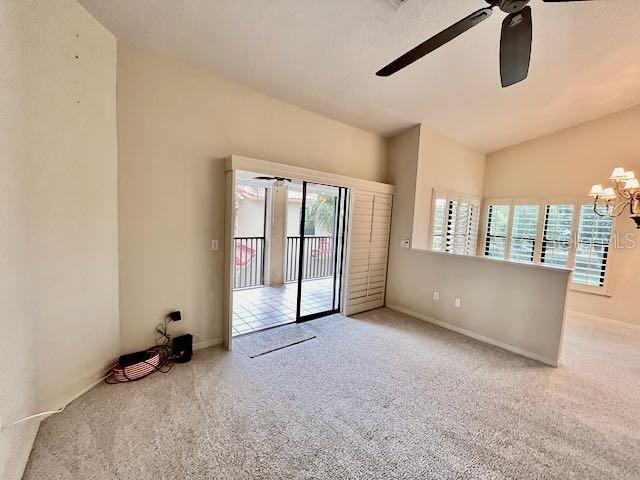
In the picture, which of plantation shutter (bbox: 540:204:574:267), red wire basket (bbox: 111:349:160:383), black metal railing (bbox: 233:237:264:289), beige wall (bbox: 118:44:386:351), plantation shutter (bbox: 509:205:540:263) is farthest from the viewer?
black metal railing (bbox: 233:237:264:289)

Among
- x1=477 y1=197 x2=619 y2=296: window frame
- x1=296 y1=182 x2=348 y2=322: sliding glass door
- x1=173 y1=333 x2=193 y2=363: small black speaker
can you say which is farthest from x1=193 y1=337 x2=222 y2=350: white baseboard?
x1=477 y1=197 x2=619 y2=296: window frame

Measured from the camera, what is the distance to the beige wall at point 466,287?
2865 millimetres

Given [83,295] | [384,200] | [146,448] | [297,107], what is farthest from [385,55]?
[146,448]

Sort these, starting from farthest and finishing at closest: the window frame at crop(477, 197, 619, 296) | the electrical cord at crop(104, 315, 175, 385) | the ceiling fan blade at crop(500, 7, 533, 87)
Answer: the window frame at crop(477, 197, 619, 296)
the electrical cord at crop(104, 315, 175, 385)
the ceiling fan blade at crop(500, 7, 533, 87)

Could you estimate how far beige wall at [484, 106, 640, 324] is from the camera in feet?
12.8

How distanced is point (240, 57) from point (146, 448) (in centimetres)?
311

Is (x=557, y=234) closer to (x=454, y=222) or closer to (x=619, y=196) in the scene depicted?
(x=619, y=196)

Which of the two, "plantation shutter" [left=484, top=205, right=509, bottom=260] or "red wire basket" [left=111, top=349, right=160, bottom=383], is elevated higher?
"plantation shutter" [left=484, top=205, right=509, bottom=260]

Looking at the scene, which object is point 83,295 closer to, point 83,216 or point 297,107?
point 83,216

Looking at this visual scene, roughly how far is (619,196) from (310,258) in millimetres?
5331

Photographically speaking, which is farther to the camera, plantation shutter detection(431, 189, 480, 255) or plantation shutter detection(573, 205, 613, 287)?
plantation shutter detection(431, 189, 480, 255)

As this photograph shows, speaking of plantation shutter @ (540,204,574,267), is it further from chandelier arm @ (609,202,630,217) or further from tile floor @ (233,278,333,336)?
tile floor @ (233,278,333,336)

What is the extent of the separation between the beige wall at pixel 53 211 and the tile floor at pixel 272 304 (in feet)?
5.12

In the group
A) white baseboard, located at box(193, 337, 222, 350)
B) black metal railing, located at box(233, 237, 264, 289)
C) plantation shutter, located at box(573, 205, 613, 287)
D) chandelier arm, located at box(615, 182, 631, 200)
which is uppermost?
chandelier arm, located at box(615, 182, 631, 200)
